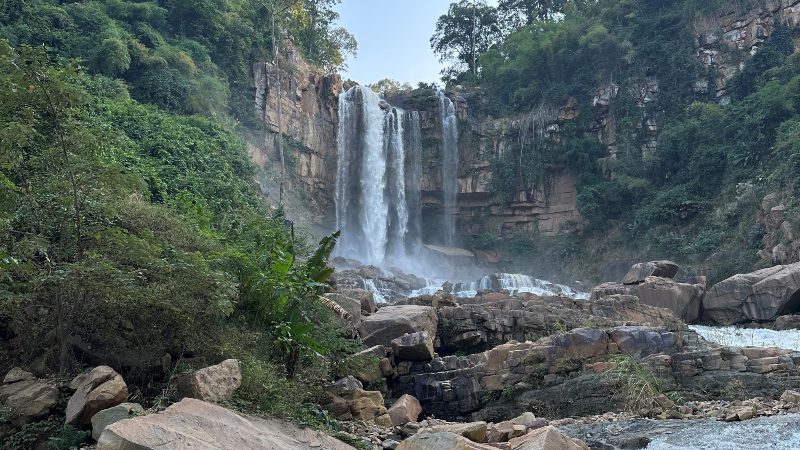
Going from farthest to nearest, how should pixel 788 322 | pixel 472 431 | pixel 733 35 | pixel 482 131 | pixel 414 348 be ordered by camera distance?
pixel 482 131, pixel 733 35, pixel 788 322, pixel 414 348, pixel 472 431

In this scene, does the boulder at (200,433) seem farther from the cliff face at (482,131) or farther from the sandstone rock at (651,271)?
the cliff face at (482,131)

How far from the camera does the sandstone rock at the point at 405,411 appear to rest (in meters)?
10.4

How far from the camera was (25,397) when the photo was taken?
7121 mm

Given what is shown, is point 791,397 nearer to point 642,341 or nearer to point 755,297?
point 642,341

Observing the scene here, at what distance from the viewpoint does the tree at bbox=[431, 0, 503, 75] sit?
4184 cm

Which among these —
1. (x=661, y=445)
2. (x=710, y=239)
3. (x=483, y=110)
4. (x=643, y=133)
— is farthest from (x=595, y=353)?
(x=483, y=110)

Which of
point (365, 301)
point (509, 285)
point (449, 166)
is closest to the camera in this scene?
point (365, 301)

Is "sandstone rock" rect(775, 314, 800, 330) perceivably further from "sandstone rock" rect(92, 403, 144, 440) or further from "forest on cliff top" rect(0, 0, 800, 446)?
"sandstone rock" rect(92, 403, 144, 440)

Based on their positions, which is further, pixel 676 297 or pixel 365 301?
pixel 676 297

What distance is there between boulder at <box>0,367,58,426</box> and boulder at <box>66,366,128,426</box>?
323mm

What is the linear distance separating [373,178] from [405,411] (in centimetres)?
2378

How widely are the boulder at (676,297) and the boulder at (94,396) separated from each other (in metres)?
16.3

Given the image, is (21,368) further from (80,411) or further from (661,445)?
Result: (661,445)

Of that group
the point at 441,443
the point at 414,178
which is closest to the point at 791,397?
the point at 441,443
